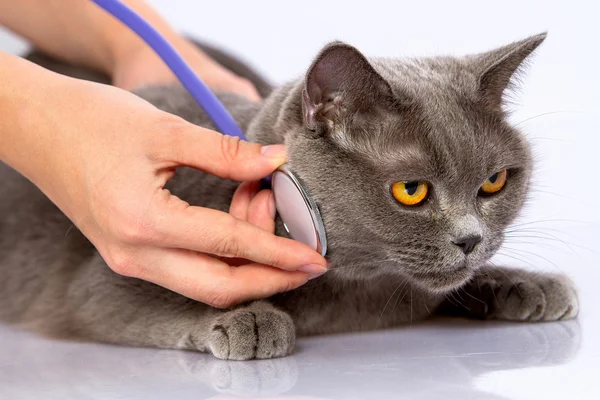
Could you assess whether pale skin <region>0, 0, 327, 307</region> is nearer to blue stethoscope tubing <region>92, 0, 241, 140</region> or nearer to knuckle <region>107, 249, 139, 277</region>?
knuckle <region>107, 249, 139, 277</region>

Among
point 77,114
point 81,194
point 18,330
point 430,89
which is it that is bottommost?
point 18,330

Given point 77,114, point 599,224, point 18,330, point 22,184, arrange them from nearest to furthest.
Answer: point 77,114
point 18,330
point 22,184
point 599,224

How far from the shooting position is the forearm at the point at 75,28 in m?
2.36

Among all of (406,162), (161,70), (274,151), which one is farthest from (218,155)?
(161,70)

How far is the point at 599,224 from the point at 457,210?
1098 mm

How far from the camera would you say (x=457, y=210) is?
1.39 metres

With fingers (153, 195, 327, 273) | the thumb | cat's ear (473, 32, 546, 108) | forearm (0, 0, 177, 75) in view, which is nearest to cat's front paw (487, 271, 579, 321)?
cat's ear (473, 32, 546, 108)

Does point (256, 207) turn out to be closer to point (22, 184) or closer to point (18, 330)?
point (18, 330)

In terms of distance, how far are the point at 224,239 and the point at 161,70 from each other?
1008 mm

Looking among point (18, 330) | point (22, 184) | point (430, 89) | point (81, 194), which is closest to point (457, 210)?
point (430, 89)

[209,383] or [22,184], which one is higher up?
[209,383]

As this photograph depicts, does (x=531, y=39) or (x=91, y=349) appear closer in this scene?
(x=531, y=39)

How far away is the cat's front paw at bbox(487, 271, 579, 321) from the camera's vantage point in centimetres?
169

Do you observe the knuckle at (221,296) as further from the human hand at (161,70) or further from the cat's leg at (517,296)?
the human hand at (161,70)
